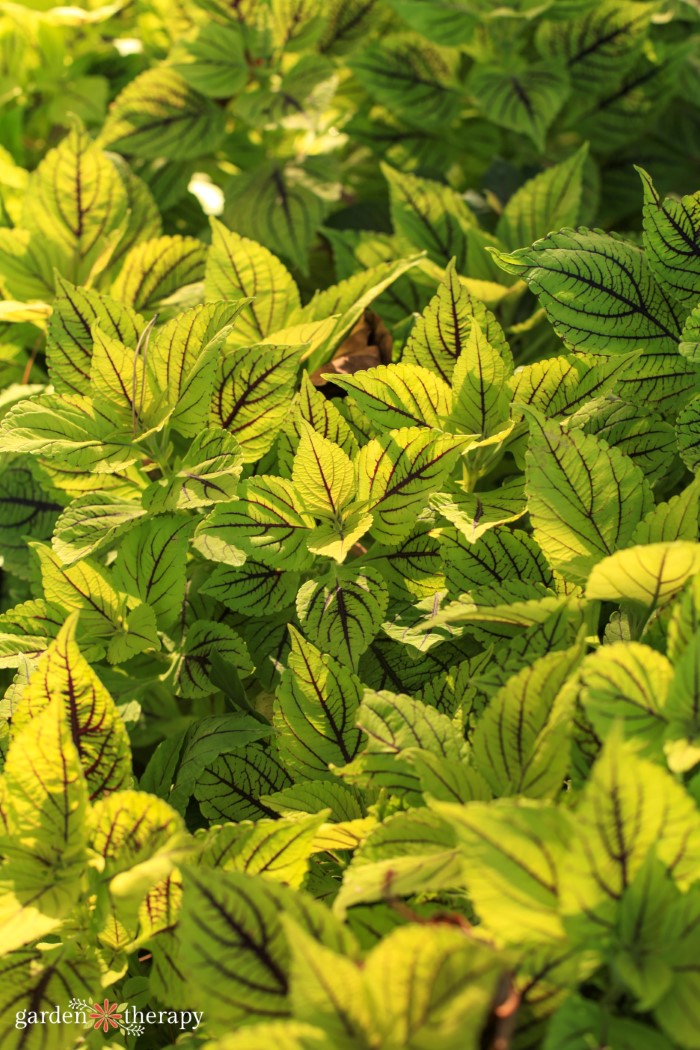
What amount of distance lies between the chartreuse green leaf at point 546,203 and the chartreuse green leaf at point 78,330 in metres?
0.32

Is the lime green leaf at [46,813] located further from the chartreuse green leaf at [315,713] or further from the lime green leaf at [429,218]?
the lime green leaf at [429,218]

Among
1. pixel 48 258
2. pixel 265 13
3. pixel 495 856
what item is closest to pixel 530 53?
pixel 265 13

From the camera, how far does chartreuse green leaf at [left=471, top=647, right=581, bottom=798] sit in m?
0.43

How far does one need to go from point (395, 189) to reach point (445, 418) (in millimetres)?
284

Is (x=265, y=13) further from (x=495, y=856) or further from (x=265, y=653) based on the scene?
(x=495, y=856)

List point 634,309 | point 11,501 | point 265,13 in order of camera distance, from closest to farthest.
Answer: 1. point 634,309
2. point 11,501
3. point 265,13

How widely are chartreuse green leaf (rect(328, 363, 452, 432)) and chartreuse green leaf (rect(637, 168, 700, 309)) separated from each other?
0.14 m

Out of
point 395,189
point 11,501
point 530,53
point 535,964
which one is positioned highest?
point 530,53

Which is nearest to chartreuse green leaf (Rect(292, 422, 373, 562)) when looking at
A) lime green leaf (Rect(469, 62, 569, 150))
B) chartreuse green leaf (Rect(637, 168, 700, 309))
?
chartreuse green leaf (Rect(637, 168, 700, 309))

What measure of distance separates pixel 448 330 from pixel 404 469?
4.4 inches

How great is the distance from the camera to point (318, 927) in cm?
39

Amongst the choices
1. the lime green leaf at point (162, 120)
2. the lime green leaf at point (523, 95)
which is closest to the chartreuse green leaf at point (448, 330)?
the lime green leaf at point (523, 95)

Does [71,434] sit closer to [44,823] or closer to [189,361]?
[189,361]

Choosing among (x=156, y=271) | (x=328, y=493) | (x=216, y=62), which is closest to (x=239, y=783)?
(x=328, y=493)
